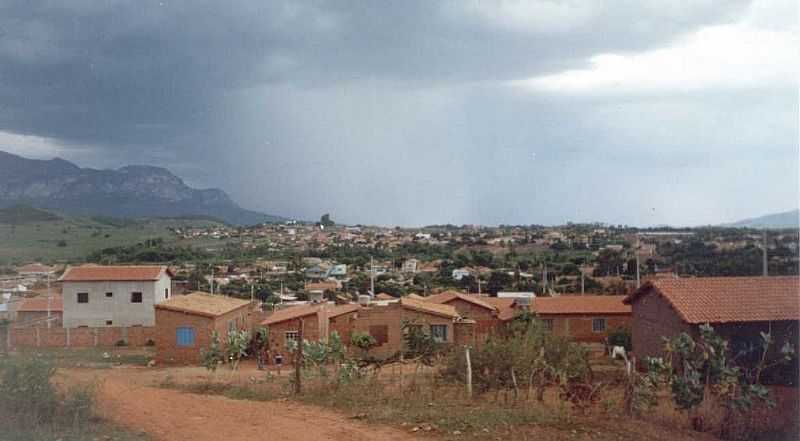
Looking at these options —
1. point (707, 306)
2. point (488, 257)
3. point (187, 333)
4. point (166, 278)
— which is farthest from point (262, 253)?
point (707, 306)

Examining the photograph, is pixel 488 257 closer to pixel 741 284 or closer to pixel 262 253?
pixel 262 253

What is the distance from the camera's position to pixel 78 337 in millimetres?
Result: 35250

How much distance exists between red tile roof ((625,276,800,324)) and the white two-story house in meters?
29.3

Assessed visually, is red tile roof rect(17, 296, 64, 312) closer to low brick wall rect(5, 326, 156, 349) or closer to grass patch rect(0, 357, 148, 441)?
low brick wall rect(5, 326, 156, 349)

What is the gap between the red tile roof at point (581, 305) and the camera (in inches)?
1356

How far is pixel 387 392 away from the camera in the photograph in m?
14.3

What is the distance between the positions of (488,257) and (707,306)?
47.9 m

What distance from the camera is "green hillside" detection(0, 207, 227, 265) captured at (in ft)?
Result: 133

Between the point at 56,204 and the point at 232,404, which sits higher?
the point at 56,204

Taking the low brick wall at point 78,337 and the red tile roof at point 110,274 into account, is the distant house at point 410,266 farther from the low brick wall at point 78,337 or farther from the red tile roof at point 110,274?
the low brick wall at point 78,337

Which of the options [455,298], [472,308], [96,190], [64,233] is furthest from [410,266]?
[455,298]

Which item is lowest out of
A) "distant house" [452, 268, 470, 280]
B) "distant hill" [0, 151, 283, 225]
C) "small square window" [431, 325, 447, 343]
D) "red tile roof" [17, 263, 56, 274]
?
"small square window" [431, 325, 447, 343]

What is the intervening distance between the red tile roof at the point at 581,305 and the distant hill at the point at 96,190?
2674cm

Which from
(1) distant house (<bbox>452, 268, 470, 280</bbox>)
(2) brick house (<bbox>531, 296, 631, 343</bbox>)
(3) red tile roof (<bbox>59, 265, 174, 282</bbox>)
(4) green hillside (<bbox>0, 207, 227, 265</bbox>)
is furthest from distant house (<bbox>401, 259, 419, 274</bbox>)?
(2) brick house (<bbox>531, 296, 631, 343</bbox>)
